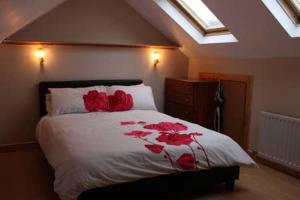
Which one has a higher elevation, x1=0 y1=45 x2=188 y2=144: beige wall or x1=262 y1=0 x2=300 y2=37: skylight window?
x1=262 y1=0 x2=300 y2=37: skylight window

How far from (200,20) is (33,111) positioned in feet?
8.30

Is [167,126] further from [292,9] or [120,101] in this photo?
[292,9]

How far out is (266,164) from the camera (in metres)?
3.62

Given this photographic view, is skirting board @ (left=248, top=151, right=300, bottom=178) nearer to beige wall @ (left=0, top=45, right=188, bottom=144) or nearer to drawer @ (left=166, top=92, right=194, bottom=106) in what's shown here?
drawer @ (left=166, top=92, right=194, bottom=106)

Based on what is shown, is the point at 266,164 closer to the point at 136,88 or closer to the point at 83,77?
the point at 136,88

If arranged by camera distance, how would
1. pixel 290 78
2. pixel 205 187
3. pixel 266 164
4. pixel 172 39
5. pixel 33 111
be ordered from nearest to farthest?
pixel 205 187
pixel 290 78
pixel 266 164
pixel 33 111
pixel 172 39

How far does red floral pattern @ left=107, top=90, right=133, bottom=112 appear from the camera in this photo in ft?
13.1

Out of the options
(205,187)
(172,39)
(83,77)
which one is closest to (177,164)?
(205,187)

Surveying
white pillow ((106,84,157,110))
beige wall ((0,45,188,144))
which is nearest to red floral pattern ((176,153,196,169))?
white pillow ((106,84,157,110))

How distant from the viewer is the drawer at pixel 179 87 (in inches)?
168

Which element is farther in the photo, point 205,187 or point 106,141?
point 205,187

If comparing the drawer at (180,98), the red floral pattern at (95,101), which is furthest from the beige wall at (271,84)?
the red floral pattern at (95,101)

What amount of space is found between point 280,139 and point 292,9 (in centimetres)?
136

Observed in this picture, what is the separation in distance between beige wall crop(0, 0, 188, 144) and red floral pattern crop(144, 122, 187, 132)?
145cm
